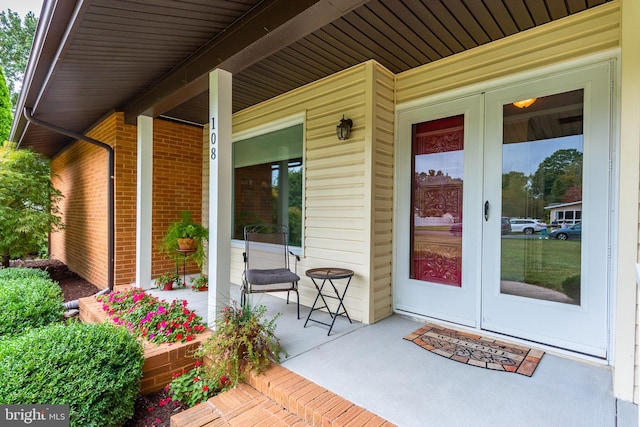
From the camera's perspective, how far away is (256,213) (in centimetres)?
462

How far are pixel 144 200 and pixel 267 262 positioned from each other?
1.94 m

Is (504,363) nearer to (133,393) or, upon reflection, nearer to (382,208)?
(382,208)

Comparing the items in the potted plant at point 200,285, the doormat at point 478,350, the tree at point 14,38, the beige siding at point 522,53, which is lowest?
the doormat at point 478,350

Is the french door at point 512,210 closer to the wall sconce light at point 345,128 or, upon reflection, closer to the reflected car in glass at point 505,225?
the reflected car in glass at point 505,225

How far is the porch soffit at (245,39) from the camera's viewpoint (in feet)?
7.16

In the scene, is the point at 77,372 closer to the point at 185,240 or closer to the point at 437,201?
the point at 185,240

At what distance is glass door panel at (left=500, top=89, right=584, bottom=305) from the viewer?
2.35 meters

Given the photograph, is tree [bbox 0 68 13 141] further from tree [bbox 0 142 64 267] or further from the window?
the window

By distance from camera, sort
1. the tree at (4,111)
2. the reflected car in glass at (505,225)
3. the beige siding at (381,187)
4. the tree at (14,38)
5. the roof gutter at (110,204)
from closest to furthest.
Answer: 1. the reflected car in glass at (505,225)
2. the beige siding at (381,187)
3. the roof gutter at (110,204)
4. the tree at (4,111)
5. the tree at (14,38)

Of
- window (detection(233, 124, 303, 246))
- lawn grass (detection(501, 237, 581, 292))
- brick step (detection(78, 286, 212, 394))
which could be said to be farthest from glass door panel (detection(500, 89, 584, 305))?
brick step (detection(78, 286, 212, 394))

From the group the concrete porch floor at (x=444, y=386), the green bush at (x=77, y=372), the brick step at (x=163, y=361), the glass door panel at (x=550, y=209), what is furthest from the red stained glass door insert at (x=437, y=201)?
the green bush at (x=77, y=372)

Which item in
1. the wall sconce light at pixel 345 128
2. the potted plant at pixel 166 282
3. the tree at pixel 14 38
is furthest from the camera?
the tree at pixel 14 38

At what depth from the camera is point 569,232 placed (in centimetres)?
237

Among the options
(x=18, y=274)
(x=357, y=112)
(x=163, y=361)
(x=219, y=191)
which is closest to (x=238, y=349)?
(x=163, y=361)
